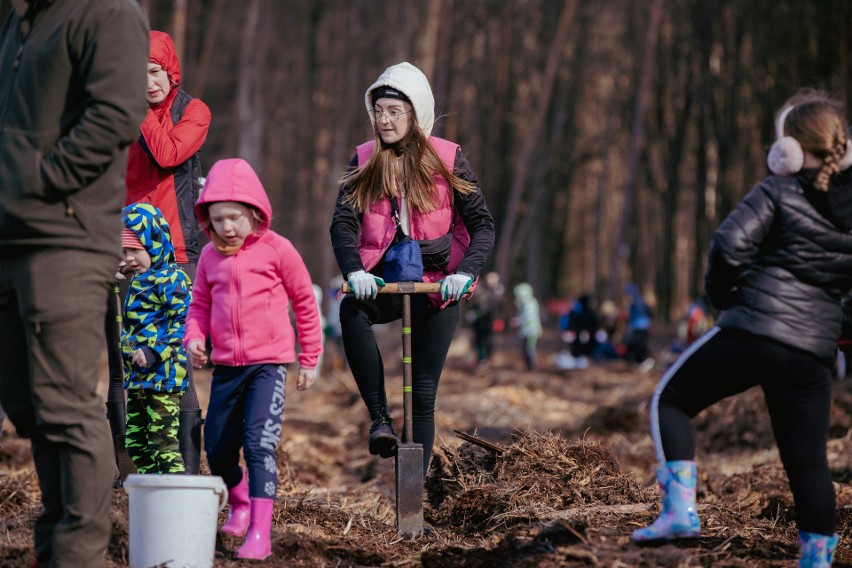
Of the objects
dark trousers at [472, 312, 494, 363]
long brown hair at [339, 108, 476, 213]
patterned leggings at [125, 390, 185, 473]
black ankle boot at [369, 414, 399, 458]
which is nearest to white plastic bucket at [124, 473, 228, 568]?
patterned leggings at [125, 390, 185, 473]

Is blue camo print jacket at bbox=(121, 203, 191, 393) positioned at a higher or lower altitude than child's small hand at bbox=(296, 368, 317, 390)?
higher

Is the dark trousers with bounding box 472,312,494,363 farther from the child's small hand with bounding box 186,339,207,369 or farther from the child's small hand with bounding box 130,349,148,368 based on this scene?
the child's small hand with bounding box 186,339,207,369

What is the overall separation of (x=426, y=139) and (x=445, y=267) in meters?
0.64

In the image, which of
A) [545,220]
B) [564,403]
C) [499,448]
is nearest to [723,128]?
[545,220]

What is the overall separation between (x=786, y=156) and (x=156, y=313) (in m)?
2.89

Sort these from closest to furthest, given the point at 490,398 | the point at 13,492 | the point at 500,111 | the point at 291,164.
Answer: the point at 13,492
the point at 490,398
the point at 500,111
the point at 291,164

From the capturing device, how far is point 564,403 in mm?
17875

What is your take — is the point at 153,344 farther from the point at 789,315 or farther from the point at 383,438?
the point at 789,315

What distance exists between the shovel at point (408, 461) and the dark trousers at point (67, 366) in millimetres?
1809

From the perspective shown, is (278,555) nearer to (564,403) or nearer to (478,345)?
(564,403)

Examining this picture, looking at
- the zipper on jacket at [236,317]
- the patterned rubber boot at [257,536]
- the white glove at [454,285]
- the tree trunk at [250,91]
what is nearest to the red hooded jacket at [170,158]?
the zipper on jacket at [236,317]

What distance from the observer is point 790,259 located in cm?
507

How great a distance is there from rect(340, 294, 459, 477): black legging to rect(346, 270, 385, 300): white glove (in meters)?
0.23

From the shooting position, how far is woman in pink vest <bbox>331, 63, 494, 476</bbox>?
630cm
